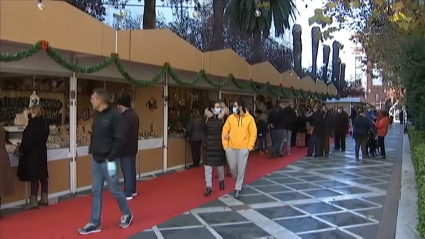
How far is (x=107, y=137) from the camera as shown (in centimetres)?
554

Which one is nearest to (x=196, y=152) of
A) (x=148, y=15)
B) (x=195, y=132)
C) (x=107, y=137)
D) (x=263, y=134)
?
(x=195, y=132)

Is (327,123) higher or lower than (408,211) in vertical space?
higher

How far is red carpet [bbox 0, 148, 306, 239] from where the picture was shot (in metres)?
5.86

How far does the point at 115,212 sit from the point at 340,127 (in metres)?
11.5

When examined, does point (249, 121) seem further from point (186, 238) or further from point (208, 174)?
point (186, 238)

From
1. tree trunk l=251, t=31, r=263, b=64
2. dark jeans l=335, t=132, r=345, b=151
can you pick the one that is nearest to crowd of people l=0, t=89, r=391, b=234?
dark jeans l=335, t=132, r=345, b=151

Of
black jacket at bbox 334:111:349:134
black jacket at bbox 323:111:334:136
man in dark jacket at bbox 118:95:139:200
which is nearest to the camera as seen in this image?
man in dark jacket at bbox 118:95:139:200

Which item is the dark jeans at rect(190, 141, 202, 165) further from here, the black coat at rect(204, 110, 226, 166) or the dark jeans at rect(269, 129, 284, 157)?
the black coat at rect(204, 110, 226, 166)

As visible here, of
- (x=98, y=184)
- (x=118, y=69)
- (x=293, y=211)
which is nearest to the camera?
→ (x=98, y=184)

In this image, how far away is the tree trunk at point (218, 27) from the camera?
20.7 m

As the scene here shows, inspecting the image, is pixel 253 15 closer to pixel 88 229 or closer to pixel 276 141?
pixel 276 141

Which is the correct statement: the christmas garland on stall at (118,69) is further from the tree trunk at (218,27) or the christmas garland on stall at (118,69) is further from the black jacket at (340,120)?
the tree trunk at (218,27)

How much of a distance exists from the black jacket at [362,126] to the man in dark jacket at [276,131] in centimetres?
233

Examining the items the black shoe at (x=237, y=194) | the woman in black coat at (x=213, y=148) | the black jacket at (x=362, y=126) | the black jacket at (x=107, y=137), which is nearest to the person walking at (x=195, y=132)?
the woman in black coat at (x=213, y=148)
